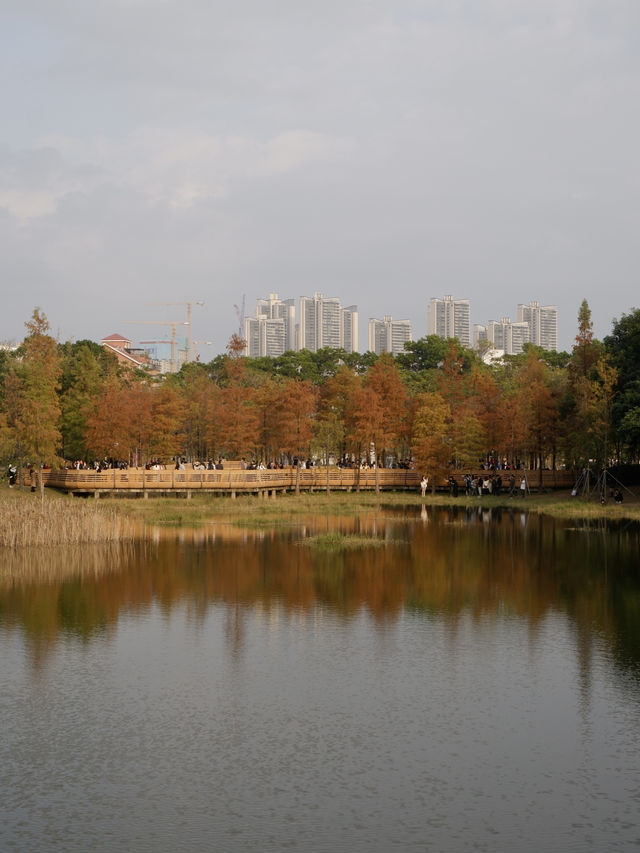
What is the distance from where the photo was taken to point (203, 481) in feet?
239

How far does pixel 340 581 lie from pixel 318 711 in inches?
573

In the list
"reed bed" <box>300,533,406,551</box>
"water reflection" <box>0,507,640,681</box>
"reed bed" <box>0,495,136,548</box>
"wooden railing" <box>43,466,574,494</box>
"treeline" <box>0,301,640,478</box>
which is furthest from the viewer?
"wooden railing" <box>43,466,574,494</box>

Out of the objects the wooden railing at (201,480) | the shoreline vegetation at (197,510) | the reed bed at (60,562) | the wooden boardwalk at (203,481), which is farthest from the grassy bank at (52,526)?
the wooden railing at (201,480)

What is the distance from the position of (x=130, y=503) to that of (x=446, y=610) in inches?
1588

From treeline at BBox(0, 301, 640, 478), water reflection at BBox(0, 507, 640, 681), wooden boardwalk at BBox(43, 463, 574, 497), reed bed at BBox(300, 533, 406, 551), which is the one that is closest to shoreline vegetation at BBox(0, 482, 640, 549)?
water reflection at BBox(0, 507, 640, 681)

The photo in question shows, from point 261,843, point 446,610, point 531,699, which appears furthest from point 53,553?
point 261,843

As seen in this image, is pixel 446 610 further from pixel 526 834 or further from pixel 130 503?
pixel 130 503

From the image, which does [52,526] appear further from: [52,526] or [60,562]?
[60,562]

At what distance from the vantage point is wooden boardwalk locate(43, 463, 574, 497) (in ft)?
236

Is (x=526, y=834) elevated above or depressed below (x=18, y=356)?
below

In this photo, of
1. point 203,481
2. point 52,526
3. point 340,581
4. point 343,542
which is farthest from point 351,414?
point 340,581

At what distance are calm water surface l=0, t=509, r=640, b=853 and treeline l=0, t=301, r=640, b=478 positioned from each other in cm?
3393

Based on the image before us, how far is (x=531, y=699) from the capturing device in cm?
1786

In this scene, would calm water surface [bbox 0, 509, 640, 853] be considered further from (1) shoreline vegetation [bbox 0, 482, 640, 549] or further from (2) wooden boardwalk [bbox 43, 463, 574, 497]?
(2) wooden boardwalk [bbox 43, 463, 574, 497]
